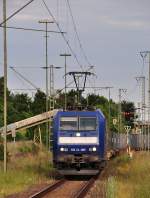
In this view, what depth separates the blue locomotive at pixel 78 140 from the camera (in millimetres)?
33500

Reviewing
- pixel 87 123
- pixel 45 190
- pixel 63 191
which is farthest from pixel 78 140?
pixel 45 190

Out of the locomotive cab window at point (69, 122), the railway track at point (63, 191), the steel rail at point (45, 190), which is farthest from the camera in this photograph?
the locomotive cab window at point (69, 122)

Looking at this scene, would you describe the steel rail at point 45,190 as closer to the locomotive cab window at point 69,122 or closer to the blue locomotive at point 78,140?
the blue locomotive at point 78,140

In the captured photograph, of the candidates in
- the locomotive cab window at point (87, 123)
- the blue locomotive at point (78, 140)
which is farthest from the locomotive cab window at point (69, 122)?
the locomotive cab window at point (87, 123)

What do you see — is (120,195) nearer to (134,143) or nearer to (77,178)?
(77,178)

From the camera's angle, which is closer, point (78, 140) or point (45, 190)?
point (45, 190)

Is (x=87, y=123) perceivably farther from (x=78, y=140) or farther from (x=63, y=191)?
(x=63, y=191)

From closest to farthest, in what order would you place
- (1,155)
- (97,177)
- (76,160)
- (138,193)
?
1. (138,193)
2. (76,160)
3. (97,177)
4. (1,155)

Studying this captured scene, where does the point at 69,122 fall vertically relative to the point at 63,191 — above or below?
above

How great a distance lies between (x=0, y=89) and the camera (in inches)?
4751

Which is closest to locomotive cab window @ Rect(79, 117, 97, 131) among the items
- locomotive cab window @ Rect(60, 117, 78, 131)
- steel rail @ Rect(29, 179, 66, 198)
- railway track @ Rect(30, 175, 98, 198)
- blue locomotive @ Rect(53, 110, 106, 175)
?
blue locomotive @ Rect(53, 110, 106, 175)

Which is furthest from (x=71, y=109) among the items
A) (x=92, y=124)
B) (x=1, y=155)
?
(x=1, y=155)

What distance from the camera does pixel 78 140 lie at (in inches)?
1324

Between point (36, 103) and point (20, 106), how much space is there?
3.77 metres
